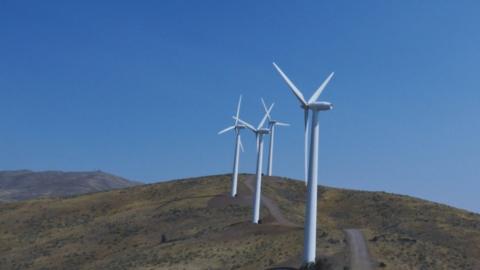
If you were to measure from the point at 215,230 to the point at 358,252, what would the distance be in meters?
33.1

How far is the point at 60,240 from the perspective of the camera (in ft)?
354

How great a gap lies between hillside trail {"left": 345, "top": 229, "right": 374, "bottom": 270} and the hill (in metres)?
0.87

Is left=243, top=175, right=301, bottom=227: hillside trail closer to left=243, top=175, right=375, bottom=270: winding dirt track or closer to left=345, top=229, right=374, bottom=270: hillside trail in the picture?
left=243, top=175, right=375, bottom=270: winding dirt track

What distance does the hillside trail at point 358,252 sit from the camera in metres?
54.2

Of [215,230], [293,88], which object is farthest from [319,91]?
[215,230]

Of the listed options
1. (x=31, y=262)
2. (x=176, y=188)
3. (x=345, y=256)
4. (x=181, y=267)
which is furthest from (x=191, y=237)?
(x=176, y=188)

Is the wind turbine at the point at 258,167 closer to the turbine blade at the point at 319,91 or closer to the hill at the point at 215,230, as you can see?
the hill at the point at 215,230

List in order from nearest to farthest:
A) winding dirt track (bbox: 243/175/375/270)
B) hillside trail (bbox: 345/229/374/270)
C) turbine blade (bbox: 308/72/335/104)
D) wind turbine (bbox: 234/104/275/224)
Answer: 1. hillside trail (bbox: 345/229/374/270)
2. winding dirt track (bbox: 243/175/375/270)
3. turbine blade (bbox: 308/72/335/104)
4. wind turbine (bbox: 234/104/275/224)

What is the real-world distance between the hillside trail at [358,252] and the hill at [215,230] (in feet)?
2.87

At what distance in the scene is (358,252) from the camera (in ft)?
200

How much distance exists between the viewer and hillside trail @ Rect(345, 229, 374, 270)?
54.2 metres

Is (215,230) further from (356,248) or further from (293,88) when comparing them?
(293,88)

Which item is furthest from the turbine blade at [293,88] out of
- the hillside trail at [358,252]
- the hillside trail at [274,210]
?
the hillside trail at [274,210]

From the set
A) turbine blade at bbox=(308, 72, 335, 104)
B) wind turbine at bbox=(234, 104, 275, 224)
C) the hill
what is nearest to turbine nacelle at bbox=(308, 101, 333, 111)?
turbine blade at bbox=(308, 72, 335, 104)
